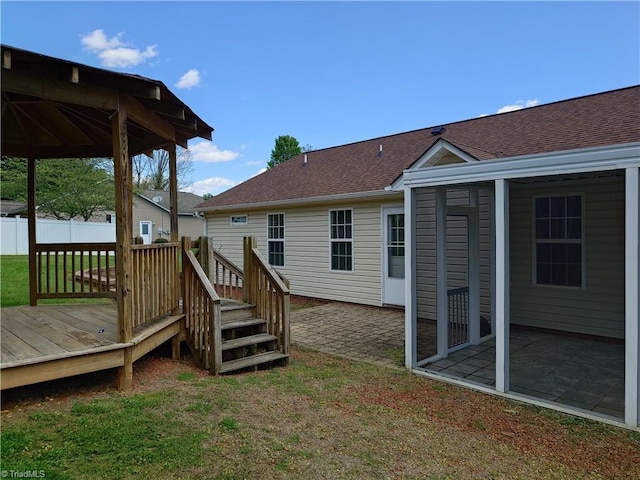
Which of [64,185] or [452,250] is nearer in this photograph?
[452,250]

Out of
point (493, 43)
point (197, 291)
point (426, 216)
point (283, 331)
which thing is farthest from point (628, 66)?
point (197, 291)

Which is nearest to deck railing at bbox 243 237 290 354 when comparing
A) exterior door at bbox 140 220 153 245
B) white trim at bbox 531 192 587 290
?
white trim at bbox 531 192 587 290

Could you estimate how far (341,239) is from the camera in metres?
9.80

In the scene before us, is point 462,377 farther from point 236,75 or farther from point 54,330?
point 236,75

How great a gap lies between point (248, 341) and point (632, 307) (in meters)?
3.88

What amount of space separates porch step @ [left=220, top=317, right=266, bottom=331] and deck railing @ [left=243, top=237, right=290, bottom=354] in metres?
0.12

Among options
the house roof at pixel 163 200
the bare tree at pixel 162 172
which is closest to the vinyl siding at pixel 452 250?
the house roof at pixel 163 200

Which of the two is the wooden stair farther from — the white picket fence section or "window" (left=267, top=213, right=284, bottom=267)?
the white picket fence section

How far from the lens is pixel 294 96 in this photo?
1873 cm

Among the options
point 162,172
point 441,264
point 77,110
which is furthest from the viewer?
point 162,172

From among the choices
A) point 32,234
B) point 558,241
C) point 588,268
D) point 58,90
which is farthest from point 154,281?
point 588,268

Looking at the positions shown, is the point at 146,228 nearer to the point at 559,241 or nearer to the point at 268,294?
the point at 268,294

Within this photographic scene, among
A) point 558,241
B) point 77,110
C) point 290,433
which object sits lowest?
point 290,433

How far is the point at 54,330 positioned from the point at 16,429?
1629 millimetres
